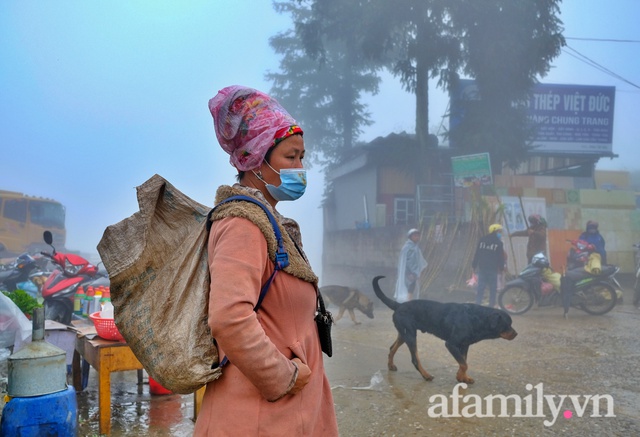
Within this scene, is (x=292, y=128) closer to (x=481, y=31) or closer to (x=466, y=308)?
(x=466, y=308)

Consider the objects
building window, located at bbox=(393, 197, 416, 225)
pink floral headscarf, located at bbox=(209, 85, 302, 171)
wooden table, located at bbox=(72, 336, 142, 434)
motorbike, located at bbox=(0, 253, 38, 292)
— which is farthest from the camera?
building window, located at bbox=(393, 197, 416, 225)

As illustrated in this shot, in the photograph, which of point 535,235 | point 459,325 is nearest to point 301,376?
point 459,325

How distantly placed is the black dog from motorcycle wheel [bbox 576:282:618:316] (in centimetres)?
565

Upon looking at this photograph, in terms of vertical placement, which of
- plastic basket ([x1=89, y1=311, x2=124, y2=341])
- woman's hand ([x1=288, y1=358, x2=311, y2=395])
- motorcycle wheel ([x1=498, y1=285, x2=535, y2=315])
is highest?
woman's hand ([x1=288, y1=358, x2=311, y2=395])

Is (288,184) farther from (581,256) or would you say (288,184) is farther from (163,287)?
(581,256)

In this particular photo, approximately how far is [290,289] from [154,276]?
1.27 feet

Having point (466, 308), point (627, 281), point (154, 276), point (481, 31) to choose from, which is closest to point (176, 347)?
point (154, 276)

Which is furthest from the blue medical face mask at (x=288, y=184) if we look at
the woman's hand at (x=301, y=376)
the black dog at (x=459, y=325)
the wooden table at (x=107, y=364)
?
the black dog at (x=459, y=325)

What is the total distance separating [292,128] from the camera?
1.59m

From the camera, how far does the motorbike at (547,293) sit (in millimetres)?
10031

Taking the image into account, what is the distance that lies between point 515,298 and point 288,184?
9.59 m
